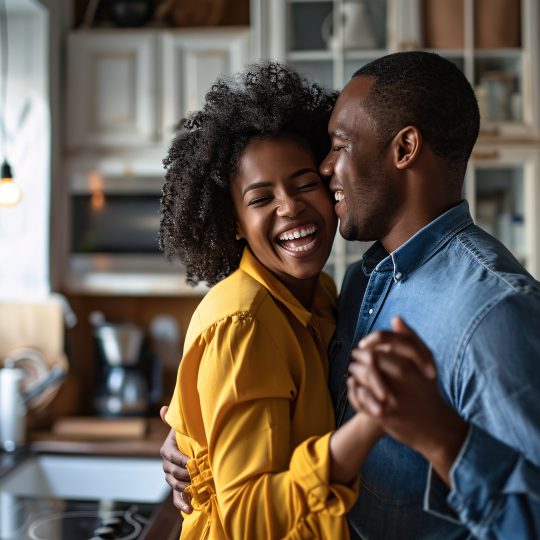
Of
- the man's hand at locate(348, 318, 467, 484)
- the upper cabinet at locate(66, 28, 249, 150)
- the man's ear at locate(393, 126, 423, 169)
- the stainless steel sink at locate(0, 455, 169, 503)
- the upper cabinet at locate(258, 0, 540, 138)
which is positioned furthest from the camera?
the upper cabinet at locate(66, 28, 249, 150)

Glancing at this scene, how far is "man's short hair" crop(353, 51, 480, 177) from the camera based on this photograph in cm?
115

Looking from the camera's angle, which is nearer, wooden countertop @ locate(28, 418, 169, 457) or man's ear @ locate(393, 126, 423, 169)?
man's ear @ locate(393, 126, 423, 169)

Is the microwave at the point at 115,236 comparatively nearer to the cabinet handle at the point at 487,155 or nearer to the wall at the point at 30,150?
the wall at the point at 30,150

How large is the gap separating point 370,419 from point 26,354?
2357 millimetres

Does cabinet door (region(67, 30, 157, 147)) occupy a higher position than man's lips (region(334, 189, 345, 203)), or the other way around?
cabinet door (region(67, 30, 157, 147))

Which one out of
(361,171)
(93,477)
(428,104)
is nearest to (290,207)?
(361,171)

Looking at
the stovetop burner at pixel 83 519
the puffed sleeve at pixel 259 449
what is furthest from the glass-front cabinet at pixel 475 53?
the puffed sleeve at pixel 259 449

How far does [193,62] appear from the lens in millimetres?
3020

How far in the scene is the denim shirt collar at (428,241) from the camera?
117 centimetres

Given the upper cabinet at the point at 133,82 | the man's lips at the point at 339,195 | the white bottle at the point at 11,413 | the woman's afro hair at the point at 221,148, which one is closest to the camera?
the man's lips at the point at 339,195

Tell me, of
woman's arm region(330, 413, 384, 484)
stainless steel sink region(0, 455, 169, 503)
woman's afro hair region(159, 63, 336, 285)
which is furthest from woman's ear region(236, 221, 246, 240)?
stainless steel sink region(0, 455, 169, 503)

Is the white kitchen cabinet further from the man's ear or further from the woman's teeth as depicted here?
the man's ear

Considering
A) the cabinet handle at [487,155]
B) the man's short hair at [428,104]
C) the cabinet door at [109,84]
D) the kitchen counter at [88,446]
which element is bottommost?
the kitchen counter at [88,446]

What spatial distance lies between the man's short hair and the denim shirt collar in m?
0.07
